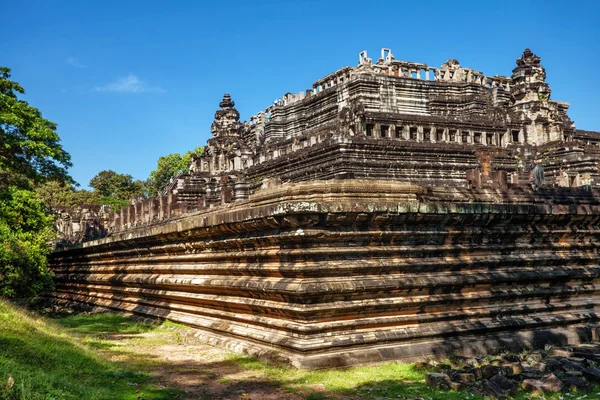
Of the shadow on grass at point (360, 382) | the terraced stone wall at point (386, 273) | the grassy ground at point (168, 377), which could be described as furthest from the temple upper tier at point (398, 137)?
the shadow on grass at point (360, 382)

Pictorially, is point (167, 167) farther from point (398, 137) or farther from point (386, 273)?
point (386, 273)

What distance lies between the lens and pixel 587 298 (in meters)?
11.6

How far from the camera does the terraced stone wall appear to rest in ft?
28.7

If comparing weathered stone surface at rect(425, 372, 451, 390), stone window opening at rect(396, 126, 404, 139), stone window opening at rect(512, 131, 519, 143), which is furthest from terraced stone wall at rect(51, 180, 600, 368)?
stone window opening at rect(512, 131, 519, 143)

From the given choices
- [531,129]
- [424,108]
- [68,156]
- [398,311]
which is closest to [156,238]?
[398,311]

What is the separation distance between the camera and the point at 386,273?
30.7ft

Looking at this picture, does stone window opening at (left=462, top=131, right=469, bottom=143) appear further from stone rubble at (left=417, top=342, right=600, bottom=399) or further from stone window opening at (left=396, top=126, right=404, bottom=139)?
stone rubble at (left=417, top=342, right=600, bottom=399)

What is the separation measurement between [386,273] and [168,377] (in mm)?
3648

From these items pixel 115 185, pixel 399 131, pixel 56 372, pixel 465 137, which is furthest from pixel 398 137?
pixel 115 185

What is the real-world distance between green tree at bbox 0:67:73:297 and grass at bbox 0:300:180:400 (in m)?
8.34

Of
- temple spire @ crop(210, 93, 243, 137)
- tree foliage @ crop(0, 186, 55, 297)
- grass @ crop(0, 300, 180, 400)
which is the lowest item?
grass @ crop(0, 300, 180, 400)

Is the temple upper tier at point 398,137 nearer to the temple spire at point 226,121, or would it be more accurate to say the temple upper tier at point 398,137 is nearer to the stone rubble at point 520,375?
the temple spire at point 226,121

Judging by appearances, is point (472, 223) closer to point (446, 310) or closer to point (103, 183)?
point (446, 310)

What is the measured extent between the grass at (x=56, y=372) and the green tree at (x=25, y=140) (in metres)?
14.9
